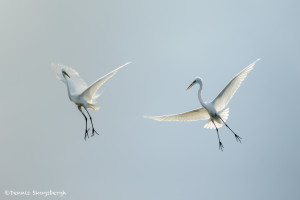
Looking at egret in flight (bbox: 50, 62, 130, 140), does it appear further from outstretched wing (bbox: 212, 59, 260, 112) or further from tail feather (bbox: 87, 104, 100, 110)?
outstretched wing (bbox: 212, 59, 260, 112)

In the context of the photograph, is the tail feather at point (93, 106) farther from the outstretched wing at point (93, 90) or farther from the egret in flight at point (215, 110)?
the egret in flight at point (215, 110)

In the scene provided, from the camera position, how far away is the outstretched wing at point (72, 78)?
64.4ft

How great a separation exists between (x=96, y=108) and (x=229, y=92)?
13.4 ft

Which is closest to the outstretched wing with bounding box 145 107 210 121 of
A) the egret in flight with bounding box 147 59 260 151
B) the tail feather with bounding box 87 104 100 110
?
the egret in flight with bounding box 147 59 260 151

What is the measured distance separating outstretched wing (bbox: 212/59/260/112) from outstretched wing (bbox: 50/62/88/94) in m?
4.08

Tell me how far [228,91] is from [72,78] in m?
4.74

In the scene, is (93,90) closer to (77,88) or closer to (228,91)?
(77,88)

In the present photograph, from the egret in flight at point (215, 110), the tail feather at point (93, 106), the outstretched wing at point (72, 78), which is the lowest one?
the egret in flight at point (215, 110)

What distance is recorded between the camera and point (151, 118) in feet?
65.7

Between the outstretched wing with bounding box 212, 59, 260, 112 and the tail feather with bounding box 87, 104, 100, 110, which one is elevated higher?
the tail feather with bounding box 87, 104, 100, 110

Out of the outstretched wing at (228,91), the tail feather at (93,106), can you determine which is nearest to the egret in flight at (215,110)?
the outstretched wing at (228,91)

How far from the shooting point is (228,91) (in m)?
19.8

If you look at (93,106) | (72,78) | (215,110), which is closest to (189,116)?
(215,110)

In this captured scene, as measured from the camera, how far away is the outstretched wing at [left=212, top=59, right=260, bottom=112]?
1933 cm
